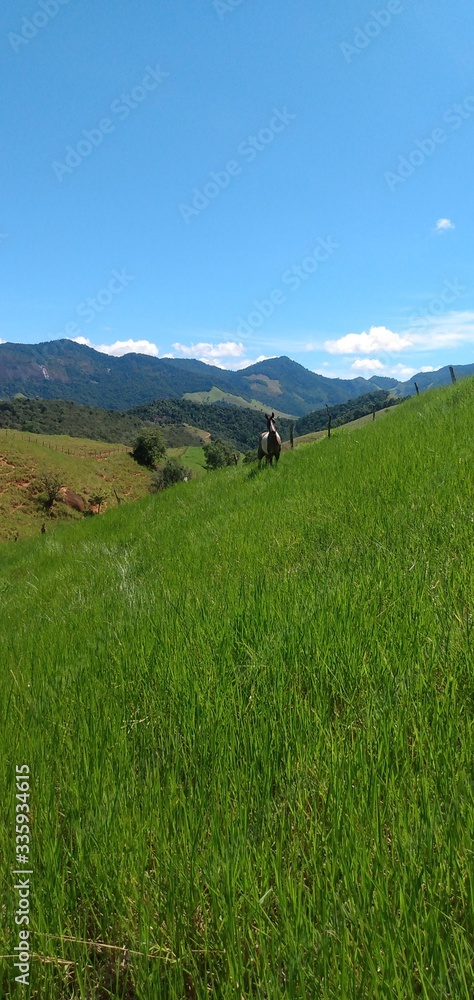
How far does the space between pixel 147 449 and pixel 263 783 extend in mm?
121739

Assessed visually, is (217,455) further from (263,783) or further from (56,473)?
(263,783)

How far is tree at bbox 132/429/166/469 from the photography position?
11988cm

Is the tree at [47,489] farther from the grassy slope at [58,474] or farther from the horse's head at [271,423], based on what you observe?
the horse's head at [271,423]

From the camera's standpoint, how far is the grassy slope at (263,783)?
1162 millimetres

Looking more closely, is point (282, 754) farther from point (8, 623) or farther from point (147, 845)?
point (8, 623)

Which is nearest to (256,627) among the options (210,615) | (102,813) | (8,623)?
(210,615)

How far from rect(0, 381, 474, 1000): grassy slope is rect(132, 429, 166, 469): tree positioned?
119 m

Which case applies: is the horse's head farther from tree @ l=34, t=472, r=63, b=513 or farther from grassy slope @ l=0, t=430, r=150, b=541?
tree @ l=34, t=472, r=63, b=513

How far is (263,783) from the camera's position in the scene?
1703 mm

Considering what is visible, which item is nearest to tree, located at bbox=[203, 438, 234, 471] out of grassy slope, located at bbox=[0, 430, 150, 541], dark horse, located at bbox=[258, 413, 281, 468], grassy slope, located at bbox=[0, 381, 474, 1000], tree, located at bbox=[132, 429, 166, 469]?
tree, located at bbox=[132, 429, 166, 469]

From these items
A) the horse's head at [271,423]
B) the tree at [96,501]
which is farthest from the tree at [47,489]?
the horse's head at [271,423]

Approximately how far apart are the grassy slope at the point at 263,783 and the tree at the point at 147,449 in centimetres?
11871

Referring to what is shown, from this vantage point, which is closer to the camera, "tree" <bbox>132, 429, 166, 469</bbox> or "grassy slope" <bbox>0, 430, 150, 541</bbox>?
"grassy slope" <bbox>0, 430, 150, 541</bbox>

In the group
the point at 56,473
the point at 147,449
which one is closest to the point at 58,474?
the point at 56,473
